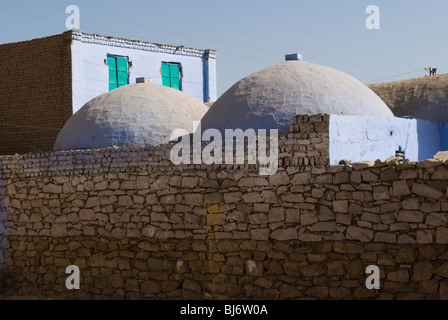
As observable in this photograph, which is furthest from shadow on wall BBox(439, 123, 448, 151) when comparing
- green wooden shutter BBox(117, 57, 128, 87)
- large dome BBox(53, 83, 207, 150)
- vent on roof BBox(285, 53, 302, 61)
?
green wooden shutter BBox(117, 57, 128, 87)

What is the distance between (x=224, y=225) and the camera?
9.64 meters

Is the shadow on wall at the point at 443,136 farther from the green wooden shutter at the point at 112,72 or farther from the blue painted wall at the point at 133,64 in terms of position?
the green wooden shutter at the point at 112,72

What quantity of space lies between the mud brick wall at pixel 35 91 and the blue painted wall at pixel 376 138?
29.9 feet

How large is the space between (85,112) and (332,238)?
5960mm

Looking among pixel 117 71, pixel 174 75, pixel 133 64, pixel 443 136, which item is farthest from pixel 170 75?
pixel 443 136

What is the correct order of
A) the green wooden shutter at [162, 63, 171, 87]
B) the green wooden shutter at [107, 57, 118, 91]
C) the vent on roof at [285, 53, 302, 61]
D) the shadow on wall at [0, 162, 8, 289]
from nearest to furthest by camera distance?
1. the vent on roof at [285, 53, 302, 61]
2. the shadow on wall at [0, 162, 8, 289]
3. the green wooden shutter at [107, 57, 118, 91]
4. the green wooden shutter at [162, 63, 171, 87]

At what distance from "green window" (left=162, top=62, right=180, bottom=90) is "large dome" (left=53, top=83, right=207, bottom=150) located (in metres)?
7.91

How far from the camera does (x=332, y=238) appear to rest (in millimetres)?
8672

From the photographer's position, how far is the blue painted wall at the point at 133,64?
713 inches

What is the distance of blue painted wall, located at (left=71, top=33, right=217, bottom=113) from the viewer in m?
18.1
